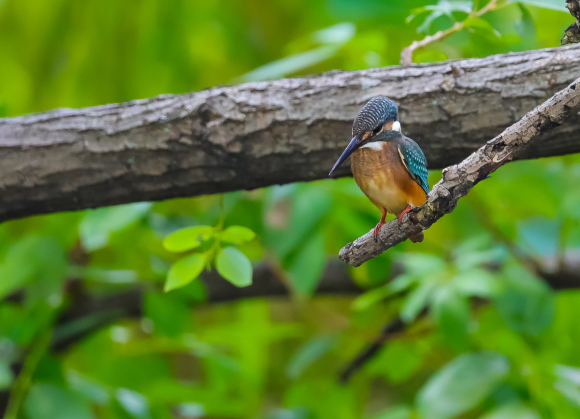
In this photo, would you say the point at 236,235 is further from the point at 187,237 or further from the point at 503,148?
the point at 503,148

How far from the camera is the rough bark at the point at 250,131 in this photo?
898 mm

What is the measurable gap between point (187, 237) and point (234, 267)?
9 cm

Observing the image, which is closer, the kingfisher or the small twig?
the kingfisher

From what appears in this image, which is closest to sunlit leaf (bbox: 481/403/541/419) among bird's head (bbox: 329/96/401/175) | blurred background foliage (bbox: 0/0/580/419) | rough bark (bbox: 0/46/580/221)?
blurred background foliage (bbox: 0/0/580/419)

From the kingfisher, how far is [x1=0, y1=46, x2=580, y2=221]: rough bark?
352mm

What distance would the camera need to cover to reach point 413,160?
58 centimetres

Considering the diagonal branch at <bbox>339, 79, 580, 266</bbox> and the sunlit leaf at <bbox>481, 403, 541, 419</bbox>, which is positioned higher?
the diagonal branch at <bbox>339, 79, 580, 266</bbox>

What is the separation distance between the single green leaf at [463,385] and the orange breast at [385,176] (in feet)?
2.77

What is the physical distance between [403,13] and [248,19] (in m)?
1.44

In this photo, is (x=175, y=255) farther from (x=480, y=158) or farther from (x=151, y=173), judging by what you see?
(x=480, y=158)

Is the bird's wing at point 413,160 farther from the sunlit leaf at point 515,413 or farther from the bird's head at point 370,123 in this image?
the sunlit leaf at point 515,413

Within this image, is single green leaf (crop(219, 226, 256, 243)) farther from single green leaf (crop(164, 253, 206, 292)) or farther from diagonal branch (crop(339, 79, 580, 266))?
diagonal branch (crop(339, 79, 580, 266))

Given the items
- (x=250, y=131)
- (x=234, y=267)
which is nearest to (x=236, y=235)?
(x=234, y=267)

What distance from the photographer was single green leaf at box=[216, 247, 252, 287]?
2.07ft
